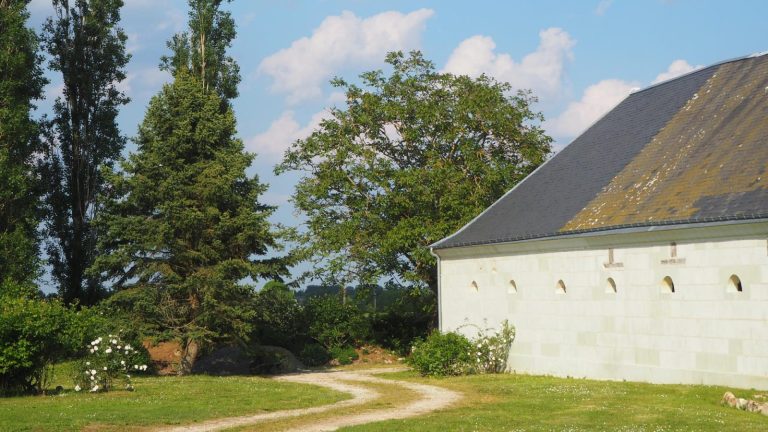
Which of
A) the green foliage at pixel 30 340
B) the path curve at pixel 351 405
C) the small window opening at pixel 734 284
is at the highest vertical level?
the small window opening at pixel 734 284

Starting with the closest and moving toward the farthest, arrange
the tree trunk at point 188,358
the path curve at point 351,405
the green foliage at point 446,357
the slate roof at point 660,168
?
1. the path curve at point 351,405
2. the slate roof at point 660,168
3. the green foliage at point 446,357
4. the tree trunk at point 188,358

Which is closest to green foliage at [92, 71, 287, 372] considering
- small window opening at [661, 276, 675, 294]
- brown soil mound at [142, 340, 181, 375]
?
brown soil mound at [142, 340, 181, 375]

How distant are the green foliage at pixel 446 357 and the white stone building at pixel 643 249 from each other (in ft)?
4.36

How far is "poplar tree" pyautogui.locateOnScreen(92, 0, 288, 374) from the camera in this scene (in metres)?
25.6

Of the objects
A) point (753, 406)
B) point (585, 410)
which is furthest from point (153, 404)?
point (753, 406)

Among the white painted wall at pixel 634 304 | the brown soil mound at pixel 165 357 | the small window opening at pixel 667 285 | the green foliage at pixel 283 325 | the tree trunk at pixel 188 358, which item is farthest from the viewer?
the green foliage at pixel 283 325

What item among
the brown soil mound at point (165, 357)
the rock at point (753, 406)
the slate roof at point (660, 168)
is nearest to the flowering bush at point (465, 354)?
the slate roof at point (660, 168)

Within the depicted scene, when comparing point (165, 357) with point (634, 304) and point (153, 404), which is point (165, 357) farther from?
point (634, 304)

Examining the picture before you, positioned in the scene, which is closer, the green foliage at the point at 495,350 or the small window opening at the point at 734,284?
→ the small window opening at the point at 734,284

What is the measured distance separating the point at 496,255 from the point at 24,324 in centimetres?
1349

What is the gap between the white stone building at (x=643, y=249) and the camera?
18625 millimetres

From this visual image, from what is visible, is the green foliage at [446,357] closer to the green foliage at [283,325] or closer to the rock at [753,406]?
the green foliage at [283,325]

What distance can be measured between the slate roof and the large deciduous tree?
4.14 m

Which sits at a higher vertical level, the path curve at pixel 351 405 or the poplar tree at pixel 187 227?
the poplar tree at pixel 187 227
